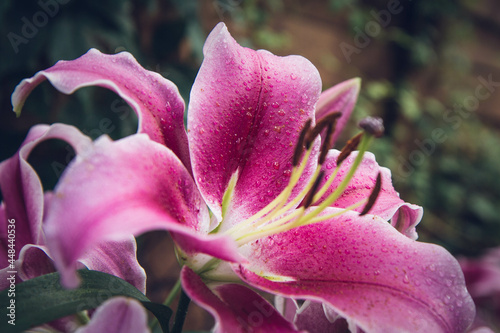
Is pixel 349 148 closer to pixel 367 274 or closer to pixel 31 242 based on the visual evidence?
pixel 367 274

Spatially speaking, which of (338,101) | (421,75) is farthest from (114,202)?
(421,75)

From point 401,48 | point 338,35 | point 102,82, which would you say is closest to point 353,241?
point 102,82

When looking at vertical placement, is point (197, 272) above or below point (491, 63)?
above

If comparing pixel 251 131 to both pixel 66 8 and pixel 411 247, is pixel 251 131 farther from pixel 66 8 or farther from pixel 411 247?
pixel 66 8

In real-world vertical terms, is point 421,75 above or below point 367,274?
below

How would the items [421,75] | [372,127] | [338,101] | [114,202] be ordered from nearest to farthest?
[114,202] < [372,127] < [338,101] < [421,75]

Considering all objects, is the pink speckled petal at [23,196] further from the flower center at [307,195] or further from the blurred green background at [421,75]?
the blurred green background at [421,75]

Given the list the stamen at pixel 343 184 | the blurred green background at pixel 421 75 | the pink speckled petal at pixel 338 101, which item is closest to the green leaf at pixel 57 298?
the stamen at pixel 343 184
